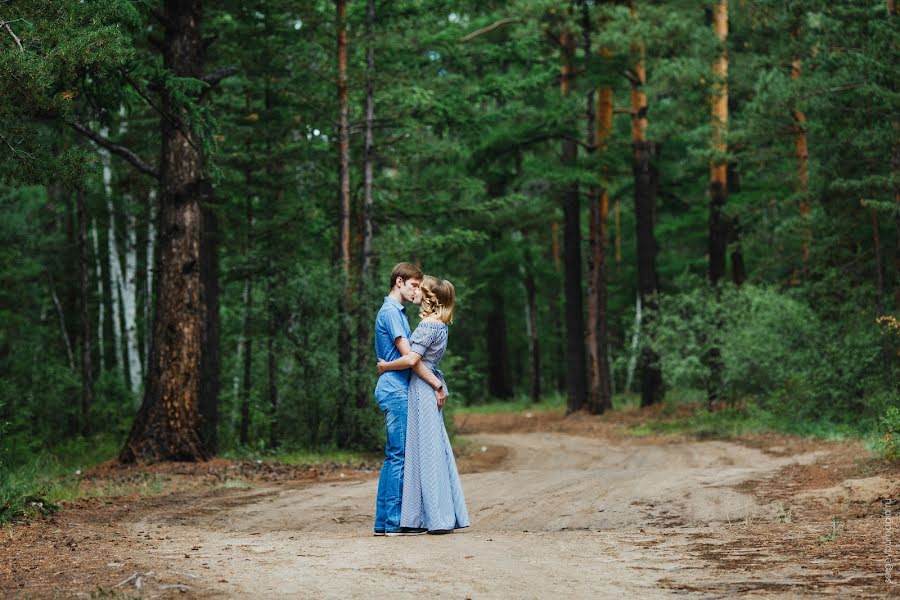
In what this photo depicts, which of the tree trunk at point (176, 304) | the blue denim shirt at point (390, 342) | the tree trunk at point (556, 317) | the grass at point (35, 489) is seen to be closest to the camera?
the blue denim shirt at point (390, 342)

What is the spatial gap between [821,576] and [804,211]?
2129cm

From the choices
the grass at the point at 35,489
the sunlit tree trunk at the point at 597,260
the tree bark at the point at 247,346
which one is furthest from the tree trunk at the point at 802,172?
the grass at the point at 35,489

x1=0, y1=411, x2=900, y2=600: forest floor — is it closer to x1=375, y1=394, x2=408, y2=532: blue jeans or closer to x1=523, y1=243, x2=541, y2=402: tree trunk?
x1=375, y1=394, x2=408, y2=532: blue jeans

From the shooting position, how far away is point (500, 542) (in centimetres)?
712

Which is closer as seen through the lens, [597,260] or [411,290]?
[411,290]

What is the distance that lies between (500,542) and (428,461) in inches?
40.6

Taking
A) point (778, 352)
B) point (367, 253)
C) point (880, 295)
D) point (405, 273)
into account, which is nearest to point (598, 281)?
point (778, 352)

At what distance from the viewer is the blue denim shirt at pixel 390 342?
312 inches

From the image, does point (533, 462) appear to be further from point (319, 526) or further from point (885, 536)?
point (885, 536)

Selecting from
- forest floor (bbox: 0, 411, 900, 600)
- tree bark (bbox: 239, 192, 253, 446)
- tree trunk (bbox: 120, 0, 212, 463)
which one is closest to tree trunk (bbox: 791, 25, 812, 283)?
forest floor (bbox: 0, 411, 900, 600)

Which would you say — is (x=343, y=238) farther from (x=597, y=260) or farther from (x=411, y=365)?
(x=597, y=260)

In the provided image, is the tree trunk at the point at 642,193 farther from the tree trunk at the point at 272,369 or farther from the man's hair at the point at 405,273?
the man's hair at the point at 405,273

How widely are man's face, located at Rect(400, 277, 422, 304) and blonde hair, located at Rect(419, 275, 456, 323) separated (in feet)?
0.21

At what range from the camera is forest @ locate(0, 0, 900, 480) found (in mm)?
13742
